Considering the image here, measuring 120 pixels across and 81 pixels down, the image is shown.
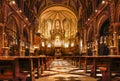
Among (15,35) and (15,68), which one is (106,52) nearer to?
(15,35)

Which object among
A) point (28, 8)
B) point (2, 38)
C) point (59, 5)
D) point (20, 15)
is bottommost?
point (2, 38)

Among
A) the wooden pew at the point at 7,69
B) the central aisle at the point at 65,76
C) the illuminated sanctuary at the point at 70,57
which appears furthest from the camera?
the central aisle at the point at 65,76

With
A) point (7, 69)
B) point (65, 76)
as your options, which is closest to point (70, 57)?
point (65, 76)

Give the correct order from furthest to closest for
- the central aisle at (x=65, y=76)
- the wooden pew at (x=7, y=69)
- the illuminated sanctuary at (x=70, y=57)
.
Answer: the central aisle at (x=65, y=76) → the illuminated sanctuary at (x=70, y=57) → the wooden pew at (x=7, y=69)

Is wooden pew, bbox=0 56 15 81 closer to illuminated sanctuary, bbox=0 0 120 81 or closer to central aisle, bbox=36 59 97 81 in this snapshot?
illuminated sanctuary, bbox=0 0 120 81

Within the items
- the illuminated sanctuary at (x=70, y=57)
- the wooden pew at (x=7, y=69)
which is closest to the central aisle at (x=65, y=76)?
the illuminated sanctuary at (x=70, y=57)

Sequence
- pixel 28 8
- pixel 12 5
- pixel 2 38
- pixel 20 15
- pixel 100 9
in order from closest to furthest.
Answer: pixel 2 38
pixel 12 5
pixel 100 9
pixel 20 15
pixel 28 8

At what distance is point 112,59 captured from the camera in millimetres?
5516

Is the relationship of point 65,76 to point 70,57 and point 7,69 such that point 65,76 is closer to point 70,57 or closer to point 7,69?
point 7,69

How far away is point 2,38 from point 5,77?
11.8 m

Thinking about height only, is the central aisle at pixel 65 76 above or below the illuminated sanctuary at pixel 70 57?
below

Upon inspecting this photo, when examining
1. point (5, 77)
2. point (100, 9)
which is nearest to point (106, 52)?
point (100, 9)

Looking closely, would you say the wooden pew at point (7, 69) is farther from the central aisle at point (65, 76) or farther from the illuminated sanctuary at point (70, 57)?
the central aisle at point (65, 76)

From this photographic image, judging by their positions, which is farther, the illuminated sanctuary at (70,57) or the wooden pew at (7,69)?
the illuminated sanctuary at (70,57)
